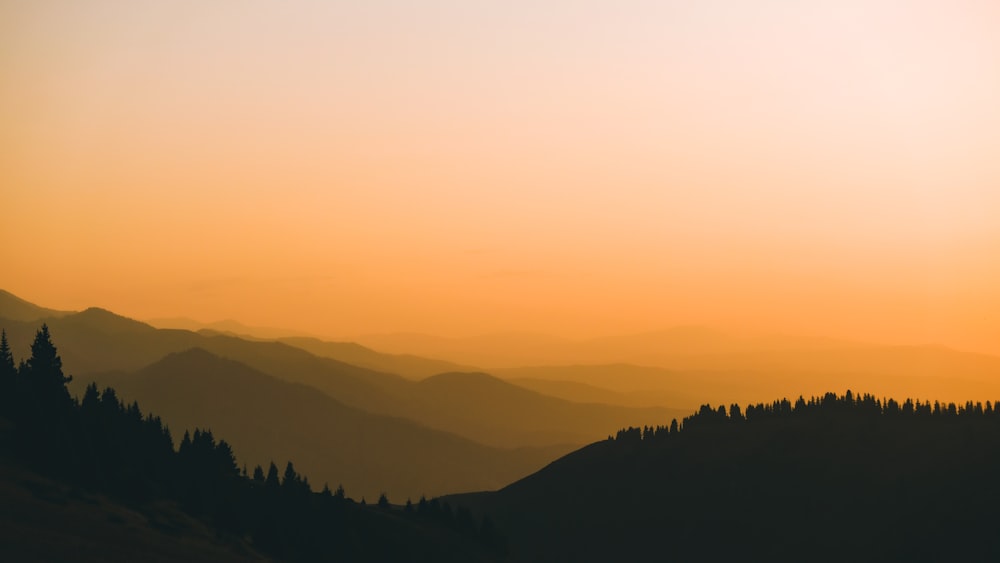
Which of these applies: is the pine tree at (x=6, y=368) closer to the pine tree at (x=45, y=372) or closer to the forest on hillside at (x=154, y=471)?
the forest on hillside at (x=154, y=471)

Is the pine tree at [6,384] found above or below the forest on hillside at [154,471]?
above

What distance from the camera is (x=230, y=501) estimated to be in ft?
474

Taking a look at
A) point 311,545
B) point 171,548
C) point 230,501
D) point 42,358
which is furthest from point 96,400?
point 171,548

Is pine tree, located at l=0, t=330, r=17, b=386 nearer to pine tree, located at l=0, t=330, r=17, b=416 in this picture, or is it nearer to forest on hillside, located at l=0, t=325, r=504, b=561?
pine tree, located at l=0, t=330, r=17, b=416

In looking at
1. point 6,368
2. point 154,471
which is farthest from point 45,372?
point 154,471

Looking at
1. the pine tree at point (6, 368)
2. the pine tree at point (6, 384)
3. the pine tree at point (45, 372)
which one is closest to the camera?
the pine tree at point (6, 384)

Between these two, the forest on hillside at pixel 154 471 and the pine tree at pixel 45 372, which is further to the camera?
the pine tree at pixel 45 372

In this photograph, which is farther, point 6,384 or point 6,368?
point 6,368

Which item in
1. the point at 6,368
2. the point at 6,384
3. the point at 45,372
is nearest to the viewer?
the point at 6,384

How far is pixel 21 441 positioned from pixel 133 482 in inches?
526

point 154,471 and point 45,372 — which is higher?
point 45,372

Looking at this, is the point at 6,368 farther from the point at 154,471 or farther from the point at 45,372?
the point at 154,471

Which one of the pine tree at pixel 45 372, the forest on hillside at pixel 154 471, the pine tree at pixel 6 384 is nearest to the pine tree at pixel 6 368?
the pine tree at pixel 6 384

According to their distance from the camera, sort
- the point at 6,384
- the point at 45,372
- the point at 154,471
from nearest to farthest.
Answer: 1. the point at 6,384
2. the point at 154,471
3. the point at 45,372
